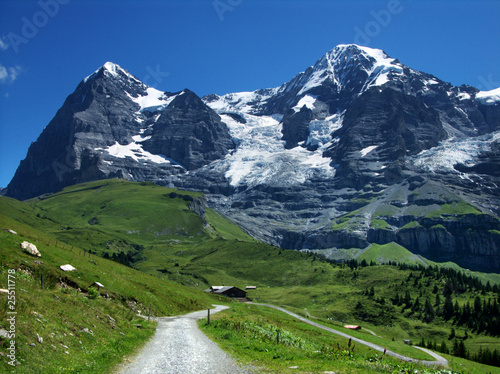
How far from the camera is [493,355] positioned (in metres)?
80.7

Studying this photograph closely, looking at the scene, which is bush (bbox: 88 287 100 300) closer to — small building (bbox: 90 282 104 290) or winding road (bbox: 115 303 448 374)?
small building (bbox: 90 282 104 290)

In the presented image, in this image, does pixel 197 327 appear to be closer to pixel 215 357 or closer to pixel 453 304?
pixel 215 357

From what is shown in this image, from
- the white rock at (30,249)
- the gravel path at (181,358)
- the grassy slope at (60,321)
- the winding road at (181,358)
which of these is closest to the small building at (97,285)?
the grassy slope at (60,321)

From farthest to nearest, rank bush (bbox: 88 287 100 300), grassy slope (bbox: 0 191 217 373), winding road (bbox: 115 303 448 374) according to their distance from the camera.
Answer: bush (bbox: 88 287 100 300) < winding road (bbox: 115 303 448 374) < grassy slope (bbox: 0 191 217 373)

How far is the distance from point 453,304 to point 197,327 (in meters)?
118

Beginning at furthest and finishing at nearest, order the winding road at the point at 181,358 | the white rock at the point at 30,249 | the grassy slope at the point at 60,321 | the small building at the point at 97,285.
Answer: the small building at the point at 97,285 < the white rock at the point at 30,249 < the winding road at the point at 181,358 < the grassy slope at the point at 60,321

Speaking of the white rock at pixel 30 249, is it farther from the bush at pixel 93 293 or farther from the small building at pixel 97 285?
the bush at pixel 93 293

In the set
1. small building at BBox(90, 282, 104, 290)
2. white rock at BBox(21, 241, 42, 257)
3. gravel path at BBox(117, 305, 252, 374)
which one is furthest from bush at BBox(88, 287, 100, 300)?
white rock at BBox(21, 241, 42, 257)

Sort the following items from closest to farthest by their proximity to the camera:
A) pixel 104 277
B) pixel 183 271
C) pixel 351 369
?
pixel 351 369 → pixel 104 277 → pixel 183 271

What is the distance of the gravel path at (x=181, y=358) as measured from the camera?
19.6 m

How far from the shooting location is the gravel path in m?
19.6

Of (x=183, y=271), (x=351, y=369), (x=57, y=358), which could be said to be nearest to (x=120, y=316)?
(x=57, y=358)

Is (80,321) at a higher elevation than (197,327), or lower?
higher

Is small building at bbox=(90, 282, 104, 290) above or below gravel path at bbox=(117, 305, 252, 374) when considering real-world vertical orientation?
above
